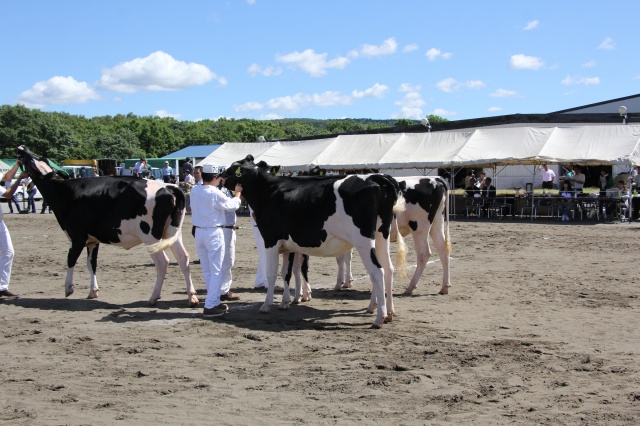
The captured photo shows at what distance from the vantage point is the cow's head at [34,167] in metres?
11.5

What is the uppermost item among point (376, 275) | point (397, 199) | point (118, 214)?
point (397, 199)

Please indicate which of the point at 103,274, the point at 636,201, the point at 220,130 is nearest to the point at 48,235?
the point at 103,274

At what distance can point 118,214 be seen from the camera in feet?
35.7

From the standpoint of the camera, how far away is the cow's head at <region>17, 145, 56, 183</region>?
1152 cm

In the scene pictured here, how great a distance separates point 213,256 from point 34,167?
3.97 meters

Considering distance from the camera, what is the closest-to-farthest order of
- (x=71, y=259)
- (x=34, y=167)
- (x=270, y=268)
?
(x=270, y=268) < (x=71, y=259) < (x=34, y=167)

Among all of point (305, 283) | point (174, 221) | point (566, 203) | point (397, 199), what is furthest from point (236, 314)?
point (566, 203)

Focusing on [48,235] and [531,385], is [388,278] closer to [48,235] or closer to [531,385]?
[531,385]

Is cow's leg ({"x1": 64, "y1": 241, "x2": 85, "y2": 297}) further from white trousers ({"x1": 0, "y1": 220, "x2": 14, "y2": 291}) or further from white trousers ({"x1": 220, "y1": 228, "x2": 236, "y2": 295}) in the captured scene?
white trousers ({"x1": 220, "y1": 228, "x2": 236, "y2": 295})

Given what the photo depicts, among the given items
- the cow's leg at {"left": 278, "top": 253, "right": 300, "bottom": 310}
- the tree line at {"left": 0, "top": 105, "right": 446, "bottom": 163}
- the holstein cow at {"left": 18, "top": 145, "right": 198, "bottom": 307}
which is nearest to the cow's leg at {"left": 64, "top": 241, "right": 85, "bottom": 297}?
the holstein cow at {"left": 18, "top": 145, "right": 198, "bottom": 307}

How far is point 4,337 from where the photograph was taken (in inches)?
342

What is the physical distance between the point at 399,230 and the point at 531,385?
5.43m

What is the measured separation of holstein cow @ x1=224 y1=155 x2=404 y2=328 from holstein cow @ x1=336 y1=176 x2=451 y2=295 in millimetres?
1777

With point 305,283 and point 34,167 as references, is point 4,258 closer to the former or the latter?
point 34,167
